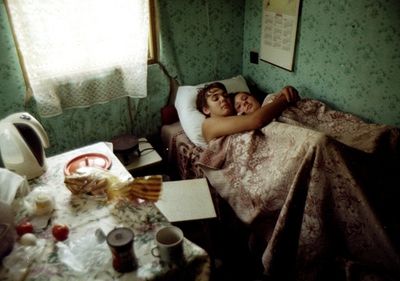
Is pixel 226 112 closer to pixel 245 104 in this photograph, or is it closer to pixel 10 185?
pixel 245 104

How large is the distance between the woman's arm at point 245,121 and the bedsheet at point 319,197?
6 cm

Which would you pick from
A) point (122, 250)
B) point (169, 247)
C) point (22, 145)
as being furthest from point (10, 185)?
point (169, 247)

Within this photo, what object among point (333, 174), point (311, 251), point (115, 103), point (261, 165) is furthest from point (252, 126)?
point (115, 103)

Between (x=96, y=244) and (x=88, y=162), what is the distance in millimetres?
537

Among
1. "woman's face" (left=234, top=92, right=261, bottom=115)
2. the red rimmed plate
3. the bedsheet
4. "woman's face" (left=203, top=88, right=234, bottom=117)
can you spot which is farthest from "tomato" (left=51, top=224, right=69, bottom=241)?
"woman's face" (left=234, top=92, right=261, bottom=115)

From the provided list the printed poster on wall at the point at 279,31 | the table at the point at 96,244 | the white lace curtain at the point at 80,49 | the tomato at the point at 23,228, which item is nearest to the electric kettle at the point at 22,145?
the table at the point at 96,244

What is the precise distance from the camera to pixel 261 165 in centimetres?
171

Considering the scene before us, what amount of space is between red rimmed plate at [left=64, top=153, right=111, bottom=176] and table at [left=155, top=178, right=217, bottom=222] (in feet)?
1.03

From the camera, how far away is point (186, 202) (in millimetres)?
1605

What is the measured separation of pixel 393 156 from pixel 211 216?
3.13 ft

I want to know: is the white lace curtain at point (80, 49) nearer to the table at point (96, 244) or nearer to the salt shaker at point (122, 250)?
the table at point (96, 244)

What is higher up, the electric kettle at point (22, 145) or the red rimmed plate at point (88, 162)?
the electric kettle at point (22, 145)

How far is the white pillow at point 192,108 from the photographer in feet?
7.02

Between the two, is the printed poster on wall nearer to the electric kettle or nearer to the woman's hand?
the woman's hand
